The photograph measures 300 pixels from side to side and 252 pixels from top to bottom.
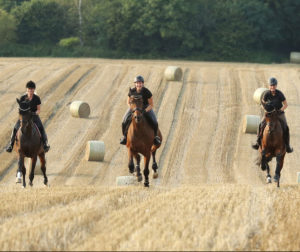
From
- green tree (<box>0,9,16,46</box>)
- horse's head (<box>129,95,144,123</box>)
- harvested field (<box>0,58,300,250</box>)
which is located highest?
horse's head (<box>129,95,144,123</box>)

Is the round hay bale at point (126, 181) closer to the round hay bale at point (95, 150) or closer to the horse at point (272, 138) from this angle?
the horse at point (272, 138)

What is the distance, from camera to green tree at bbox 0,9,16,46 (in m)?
79.9

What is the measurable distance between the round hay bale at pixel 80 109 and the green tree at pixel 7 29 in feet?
134

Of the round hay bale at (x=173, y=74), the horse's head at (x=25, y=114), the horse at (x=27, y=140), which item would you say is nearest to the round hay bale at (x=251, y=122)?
the round hay bale at (x=173, y=74)

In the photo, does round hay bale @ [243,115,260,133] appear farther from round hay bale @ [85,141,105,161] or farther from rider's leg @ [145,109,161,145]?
rider's leg @ [145,109,161,145]

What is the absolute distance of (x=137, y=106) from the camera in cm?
1897

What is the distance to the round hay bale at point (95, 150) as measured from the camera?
33656 mm

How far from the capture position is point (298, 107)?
43.1 m

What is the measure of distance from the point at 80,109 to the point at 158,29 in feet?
134

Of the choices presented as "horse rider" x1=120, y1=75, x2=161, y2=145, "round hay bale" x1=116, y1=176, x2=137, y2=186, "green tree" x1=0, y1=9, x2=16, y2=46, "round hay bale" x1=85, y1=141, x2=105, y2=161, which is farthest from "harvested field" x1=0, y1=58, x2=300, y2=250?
"green tree" x1=0, y1=9, x2=16, y2=46

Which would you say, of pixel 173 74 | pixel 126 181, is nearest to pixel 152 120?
pixel 126 181

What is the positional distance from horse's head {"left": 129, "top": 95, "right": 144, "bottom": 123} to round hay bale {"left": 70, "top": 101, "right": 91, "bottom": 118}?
21.6m

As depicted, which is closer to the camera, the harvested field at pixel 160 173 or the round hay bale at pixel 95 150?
the harvested field at pixel 160 173

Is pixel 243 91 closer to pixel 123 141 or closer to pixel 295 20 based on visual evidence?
pixel 123 141
